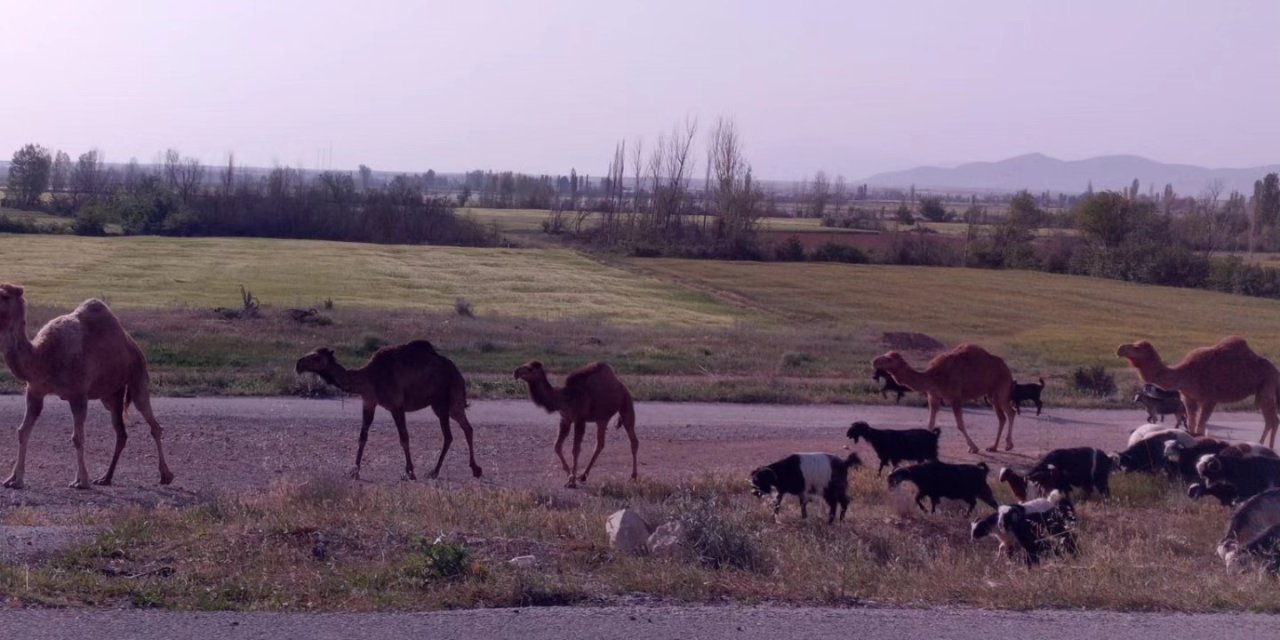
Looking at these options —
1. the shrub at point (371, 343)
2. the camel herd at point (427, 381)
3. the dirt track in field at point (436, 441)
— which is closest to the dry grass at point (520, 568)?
the camel herd at point (427, 381)

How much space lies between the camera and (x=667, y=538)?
9.09 m

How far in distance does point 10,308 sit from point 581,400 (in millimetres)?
6395

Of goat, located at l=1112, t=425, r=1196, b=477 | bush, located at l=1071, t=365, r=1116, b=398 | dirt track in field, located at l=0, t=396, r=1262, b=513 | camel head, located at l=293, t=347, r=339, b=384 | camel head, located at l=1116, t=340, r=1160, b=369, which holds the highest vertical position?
camel head, located at l=1116, t=340, r=1160, b=369

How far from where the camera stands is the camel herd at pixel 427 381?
1350 cm

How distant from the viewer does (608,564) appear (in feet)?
27.8

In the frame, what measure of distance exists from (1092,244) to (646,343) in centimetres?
6845

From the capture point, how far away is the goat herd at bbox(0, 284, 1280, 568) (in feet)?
37.1

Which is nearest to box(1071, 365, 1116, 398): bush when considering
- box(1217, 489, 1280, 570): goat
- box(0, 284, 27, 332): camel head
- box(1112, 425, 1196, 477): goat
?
box(1112, 425, 1196, 477): goat

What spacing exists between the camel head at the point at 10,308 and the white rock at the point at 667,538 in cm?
785

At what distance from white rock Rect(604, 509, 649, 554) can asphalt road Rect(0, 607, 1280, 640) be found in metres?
1.83

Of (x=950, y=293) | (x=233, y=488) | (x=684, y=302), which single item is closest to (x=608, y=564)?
(x=233, y=488)

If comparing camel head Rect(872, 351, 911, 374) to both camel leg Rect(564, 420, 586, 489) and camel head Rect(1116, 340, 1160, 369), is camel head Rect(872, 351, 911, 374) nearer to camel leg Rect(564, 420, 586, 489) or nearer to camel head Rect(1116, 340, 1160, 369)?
camel head Rect(1116, 340, 1160, 369)

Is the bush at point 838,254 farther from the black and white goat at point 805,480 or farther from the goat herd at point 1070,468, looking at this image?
the black and white goat at point 805,480

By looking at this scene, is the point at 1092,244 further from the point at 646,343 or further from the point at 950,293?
the point at 646,343
